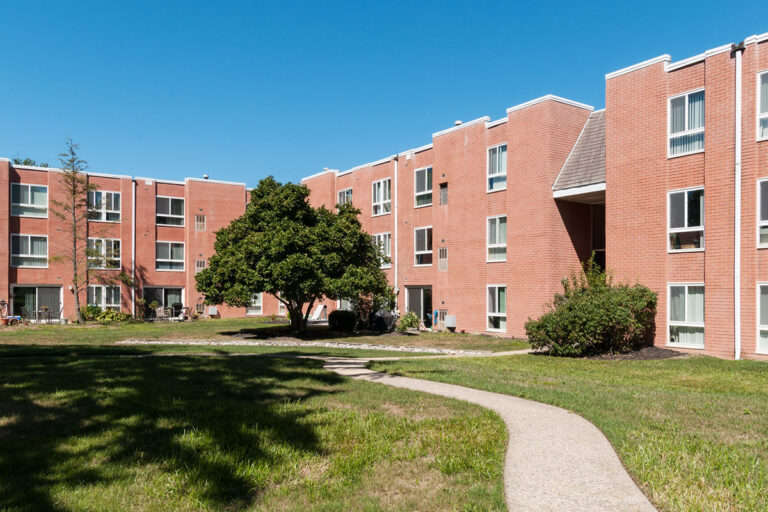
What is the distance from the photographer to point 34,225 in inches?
1375

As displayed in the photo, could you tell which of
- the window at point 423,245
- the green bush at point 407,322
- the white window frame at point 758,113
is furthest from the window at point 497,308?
the white window frame at point 758,113

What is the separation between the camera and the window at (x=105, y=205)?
36.9 m

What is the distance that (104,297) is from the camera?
37031 mm

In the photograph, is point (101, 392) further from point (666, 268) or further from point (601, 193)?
point (601, 193)

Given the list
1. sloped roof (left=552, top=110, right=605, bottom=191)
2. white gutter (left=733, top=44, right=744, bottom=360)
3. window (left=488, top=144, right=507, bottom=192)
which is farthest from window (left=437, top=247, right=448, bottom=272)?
white gutter (left=733, top=44, right=744, bottom=360)

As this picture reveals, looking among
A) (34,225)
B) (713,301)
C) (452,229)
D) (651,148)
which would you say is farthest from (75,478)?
(34,225)

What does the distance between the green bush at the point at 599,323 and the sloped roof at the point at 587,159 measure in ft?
15.3

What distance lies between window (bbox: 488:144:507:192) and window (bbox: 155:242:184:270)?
78.3ft

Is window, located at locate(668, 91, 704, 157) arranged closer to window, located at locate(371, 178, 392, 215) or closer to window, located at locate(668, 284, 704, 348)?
window, located at locate(668, 284, 704, 348)

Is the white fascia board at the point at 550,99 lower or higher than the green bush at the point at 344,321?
→ higher

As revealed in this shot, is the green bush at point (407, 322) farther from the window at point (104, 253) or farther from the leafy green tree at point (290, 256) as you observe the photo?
the window at point (104, 253)

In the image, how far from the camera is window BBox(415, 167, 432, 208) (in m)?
29.1

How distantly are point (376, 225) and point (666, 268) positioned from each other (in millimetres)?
17079

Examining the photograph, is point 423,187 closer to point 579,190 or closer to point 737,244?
point 579,190
